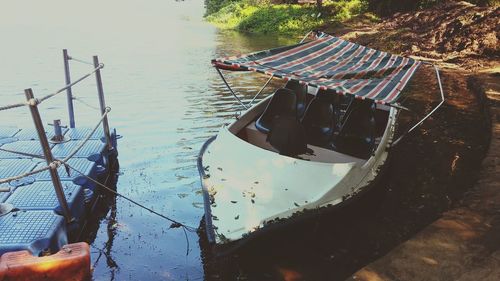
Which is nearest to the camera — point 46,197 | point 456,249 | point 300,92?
point 456,249

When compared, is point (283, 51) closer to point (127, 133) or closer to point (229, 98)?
point (127, 133)

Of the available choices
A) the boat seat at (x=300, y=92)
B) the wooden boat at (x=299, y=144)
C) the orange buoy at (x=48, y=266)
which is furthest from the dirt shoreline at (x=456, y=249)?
the boat seat at (x=300, y=92)

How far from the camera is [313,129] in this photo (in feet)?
27.5

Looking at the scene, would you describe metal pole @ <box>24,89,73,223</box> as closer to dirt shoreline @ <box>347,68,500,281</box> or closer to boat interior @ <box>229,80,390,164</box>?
boat interior @ <box>229,80,390,164</box>

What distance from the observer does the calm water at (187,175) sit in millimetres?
6082

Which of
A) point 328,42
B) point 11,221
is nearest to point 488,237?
point 328,42

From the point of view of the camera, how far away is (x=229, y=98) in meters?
15.2

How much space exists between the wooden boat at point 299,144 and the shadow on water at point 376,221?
0.85 feet

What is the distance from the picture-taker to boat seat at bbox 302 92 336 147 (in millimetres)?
8258

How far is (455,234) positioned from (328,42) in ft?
18.2

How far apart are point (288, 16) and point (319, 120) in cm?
3061

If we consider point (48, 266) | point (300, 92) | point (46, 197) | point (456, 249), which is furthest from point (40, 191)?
point (300, 92)

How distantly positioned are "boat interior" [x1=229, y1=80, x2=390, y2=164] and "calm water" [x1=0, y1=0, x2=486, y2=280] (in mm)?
925

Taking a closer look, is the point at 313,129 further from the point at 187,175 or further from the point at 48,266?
the point at 48,266
